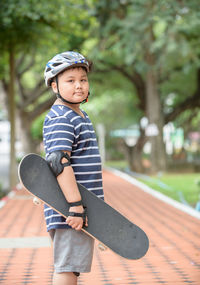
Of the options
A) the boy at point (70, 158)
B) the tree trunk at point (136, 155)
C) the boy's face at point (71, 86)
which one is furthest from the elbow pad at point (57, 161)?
the tree trunk at point (136, 155)

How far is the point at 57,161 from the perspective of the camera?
3.17m

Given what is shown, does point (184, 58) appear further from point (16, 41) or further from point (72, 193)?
point (72, 193)

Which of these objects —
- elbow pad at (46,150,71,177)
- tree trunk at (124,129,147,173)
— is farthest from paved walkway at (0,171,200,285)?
tree trunk at (124,129,147,173)

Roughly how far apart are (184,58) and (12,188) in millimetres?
8364

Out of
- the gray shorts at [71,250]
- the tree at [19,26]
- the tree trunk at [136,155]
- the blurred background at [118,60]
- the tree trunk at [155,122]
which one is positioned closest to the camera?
the gray shorts at [71,250]

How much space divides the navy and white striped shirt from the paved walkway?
72.2 inches

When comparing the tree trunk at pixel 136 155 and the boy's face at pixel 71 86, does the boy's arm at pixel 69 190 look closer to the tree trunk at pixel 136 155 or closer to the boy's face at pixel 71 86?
the boy's face at pixel 71 86

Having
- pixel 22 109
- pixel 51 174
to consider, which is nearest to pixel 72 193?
pixel 51 174

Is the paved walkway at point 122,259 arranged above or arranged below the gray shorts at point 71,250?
below

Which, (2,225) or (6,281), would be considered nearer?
(6,281)

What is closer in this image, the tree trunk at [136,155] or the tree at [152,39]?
the tree at [152,39]

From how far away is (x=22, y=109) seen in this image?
25.2 meters

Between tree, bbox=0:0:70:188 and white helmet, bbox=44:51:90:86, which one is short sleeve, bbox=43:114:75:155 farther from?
tree, bbox=0:0:70:188

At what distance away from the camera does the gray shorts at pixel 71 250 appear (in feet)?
10.8
